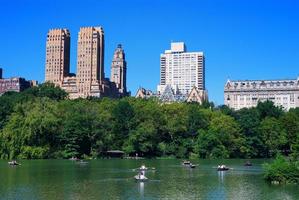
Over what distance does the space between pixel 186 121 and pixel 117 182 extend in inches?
1966

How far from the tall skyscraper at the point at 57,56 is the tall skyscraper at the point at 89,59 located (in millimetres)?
6084

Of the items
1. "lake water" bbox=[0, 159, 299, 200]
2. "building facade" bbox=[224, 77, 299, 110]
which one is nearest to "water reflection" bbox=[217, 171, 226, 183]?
"lake water" bbox=[0, 159, 299, 200]

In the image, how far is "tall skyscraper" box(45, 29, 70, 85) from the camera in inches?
7559

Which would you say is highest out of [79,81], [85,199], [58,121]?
[79,81]

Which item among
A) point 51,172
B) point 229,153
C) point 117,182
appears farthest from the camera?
point 229,153

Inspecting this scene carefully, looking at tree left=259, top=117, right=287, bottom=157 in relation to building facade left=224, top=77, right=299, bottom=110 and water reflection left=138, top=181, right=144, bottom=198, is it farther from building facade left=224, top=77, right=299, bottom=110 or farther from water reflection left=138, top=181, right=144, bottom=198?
building facade left=224, top=77, right=299, bottom=110

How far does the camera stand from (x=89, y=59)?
186500 millimetres

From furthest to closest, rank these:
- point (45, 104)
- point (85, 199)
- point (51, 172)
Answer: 1. point (45, 104)
2. point (51, 172)
3. point (85, 199)

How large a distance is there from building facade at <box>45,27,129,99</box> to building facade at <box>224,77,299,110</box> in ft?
141

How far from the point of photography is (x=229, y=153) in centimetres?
8906

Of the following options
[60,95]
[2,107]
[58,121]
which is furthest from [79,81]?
[58,121]

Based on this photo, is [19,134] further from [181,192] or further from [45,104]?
[181,192]

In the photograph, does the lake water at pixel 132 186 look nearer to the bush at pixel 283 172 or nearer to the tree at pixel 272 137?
the bush at pixel 283 172

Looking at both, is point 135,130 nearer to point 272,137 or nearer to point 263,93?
point 272,137
